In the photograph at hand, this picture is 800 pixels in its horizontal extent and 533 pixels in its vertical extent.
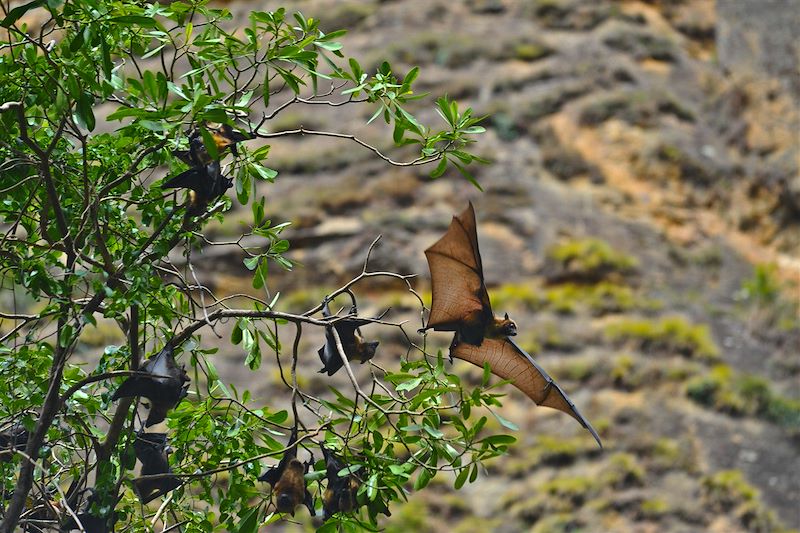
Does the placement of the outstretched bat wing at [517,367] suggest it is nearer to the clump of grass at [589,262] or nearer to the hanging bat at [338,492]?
the hanging bat at [338,492]

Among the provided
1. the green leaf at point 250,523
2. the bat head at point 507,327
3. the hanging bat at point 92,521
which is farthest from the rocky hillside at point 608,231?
the green leaf at point 250,523

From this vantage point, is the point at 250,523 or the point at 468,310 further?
the point at 468,310

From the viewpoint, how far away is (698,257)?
844 cm

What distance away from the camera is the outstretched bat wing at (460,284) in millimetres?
2430

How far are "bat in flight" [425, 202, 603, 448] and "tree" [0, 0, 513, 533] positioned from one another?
188mm

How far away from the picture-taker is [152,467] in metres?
2.30

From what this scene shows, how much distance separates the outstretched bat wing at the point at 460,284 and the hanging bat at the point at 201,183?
1.72ft

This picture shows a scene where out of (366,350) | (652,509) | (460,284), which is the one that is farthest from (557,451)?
(366,350)

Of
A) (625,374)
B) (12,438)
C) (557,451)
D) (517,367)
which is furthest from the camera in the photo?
(625,374)

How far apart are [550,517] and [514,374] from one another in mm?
4453

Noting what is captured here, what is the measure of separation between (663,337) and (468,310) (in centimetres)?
561

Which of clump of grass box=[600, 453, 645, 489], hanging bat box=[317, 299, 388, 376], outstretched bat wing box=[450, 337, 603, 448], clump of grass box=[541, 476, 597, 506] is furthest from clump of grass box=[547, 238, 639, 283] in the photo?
hanging bat box=[317, 299, 388, 376]

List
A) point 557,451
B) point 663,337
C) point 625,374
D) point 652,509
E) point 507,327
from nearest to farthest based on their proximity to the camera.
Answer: point 507,327
point 652,509
point 557,451
point 625,374
point 663,337

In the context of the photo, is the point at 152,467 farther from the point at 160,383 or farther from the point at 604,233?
the point at 604,233
